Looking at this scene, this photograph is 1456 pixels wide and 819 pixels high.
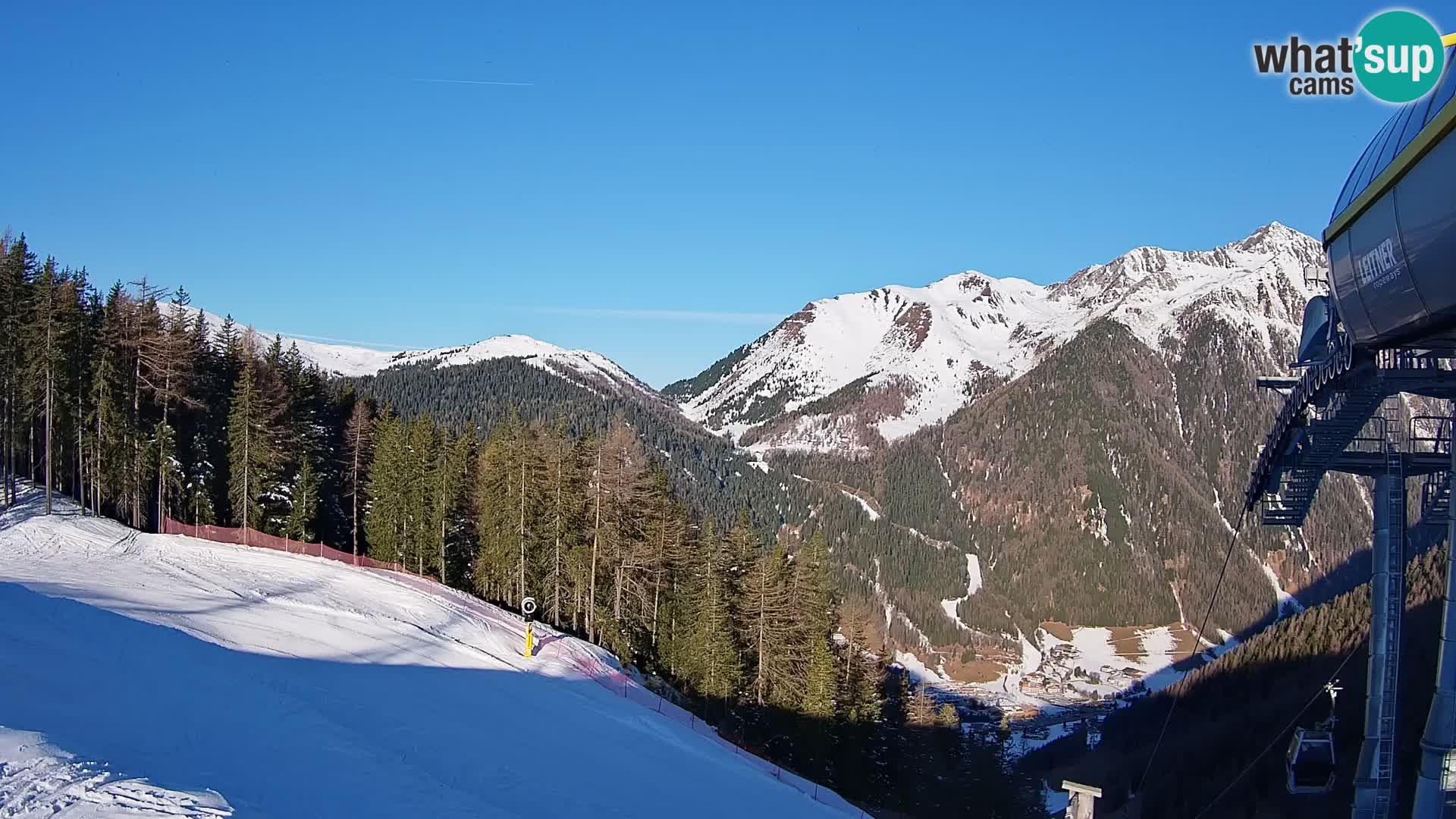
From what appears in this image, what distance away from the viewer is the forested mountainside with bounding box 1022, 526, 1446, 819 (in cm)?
3212

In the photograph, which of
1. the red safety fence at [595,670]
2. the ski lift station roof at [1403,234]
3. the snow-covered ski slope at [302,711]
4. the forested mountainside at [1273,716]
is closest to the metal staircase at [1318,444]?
the ski lift station roof at [1403,234]

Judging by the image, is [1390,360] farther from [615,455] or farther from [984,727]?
[984,727]

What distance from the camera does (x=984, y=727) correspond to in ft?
347

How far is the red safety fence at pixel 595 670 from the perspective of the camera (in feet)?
84.2

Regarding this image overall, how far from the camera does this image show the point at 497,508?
4438cm

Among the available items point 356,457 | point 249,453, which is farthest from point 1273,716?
point 249,453

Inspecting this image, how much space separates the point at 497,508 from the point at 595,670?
1495 centimetres

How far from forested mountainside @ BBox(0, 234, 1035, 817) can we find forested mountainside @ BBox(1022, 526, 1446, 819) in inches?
475

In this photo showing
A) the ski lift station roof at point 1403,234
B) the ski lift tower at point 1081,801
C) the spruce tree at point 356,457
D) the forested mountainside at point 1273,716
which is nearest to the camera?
the ski lift station roof at point 1403,234

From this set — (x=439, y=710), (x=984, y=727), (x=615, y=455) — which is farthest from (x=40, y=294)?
(x=984, y=727)

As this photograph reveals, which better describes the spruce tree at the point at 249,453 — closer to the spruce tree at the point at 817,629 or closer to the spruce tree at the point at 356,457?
the spruce tree at the point at 356,457

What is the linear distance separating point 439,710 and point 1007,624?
17238 cm

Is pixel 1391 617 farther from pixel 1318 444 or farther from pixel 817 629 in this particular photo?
pixel 817 629

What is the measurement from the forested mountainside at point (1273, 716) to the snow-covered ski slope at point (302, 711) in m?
18.4
